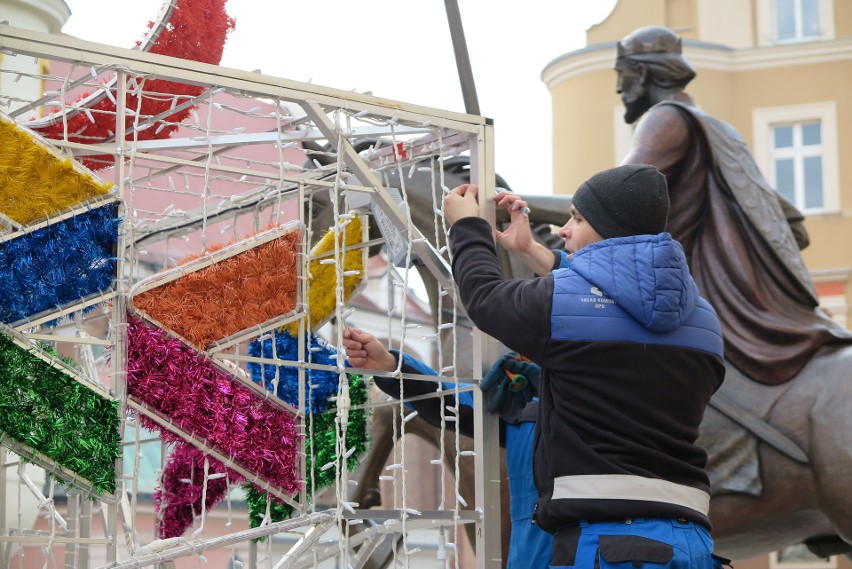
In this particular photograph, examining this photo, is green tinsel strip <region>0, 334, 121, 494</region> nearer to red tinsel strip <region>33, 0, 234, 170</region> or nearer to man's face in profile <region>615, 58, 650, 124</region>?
red tinsel strip <region>33, 0, 234, 170</region>

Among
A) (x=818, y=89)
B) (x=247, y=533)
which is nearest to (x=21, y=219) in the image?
(x=247, y=533)

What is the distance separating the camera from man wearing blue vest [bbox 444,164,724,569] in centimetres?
258

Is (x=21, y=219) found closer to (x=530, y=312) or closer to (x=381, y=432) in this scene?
(x=530, y=312)

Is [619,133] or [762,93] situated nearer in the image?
[619,133]

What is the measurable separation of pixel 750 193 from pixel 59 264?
124 inches

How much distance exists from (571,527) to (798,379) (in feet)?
8.43

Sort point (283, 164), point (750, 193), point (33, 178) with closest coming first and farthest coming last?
1. point (33, 178)
2. point (283, 164)
3. point (750, 193)

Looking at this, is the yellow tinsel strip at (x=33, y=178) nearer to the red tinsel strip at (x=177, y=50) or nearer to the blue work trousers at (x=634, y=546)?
the red tinsel strip at (x=177, y=50)

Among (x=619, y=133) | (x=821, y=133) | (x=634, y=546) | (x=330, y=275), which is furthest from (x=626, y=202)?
(x=821, y=133)

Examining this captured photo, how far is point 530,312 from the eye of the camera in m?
2.64

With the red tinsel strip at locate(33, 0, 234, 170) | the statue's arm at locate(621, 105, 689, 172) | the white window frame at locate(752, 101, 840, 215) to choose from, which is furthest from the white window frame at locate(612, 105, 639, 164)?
the red tinsel strip at locate(33, 0, 234, 170)

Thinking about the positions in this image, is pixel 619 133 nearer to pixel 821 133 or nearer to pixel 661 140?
pixel 821 133

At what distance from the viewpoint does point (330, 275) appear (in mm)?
3756

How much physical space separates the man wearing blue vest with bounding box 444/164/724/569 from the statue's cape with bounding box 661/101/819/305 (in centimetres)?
254
